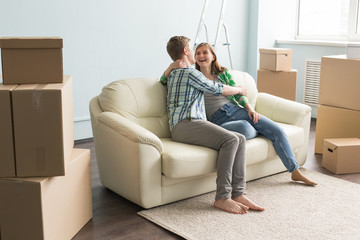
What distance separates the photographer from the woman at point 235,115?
3.01 metres

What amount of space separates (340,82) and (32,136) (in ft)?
8.72

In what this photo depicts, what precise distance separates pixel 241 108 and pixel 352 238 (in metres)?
1.17

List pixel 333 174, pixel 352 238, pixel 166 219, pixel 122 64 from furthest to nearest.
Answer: pixel 122 64, pixel 333 174, pixel 166 219, pixel 352 238

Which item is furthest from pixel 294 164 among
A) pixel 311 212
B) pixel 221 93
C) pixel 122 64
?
pixel 122 64

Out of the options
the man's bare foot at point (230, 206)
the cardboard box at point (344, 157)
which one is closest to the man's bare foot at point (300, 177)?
the cardboard box at point (344, 157)

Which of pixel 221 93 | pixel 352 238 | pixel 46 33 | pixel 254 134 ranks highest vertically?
pixel 46 33

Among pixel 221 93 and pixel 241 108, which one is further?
pixel 241 108

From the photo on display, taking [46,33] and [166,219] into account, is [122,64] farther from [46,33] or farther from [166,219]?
[166,219]

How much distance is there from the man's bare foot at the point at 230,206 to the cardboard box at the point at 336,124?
1535 millimetres

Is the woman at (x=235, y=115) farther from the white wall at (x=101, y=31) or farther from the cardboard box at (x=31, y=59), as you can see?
the white wall at (x=101, y=31)

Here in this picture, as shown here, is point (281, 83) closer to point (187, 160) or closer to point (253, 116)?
point (253, 116)

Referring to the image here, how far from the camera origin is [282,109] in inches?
134

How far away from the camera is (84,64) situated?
13.5 ft

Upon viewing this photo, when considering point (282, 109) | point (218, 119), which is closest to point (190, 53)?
point (218, 119)
